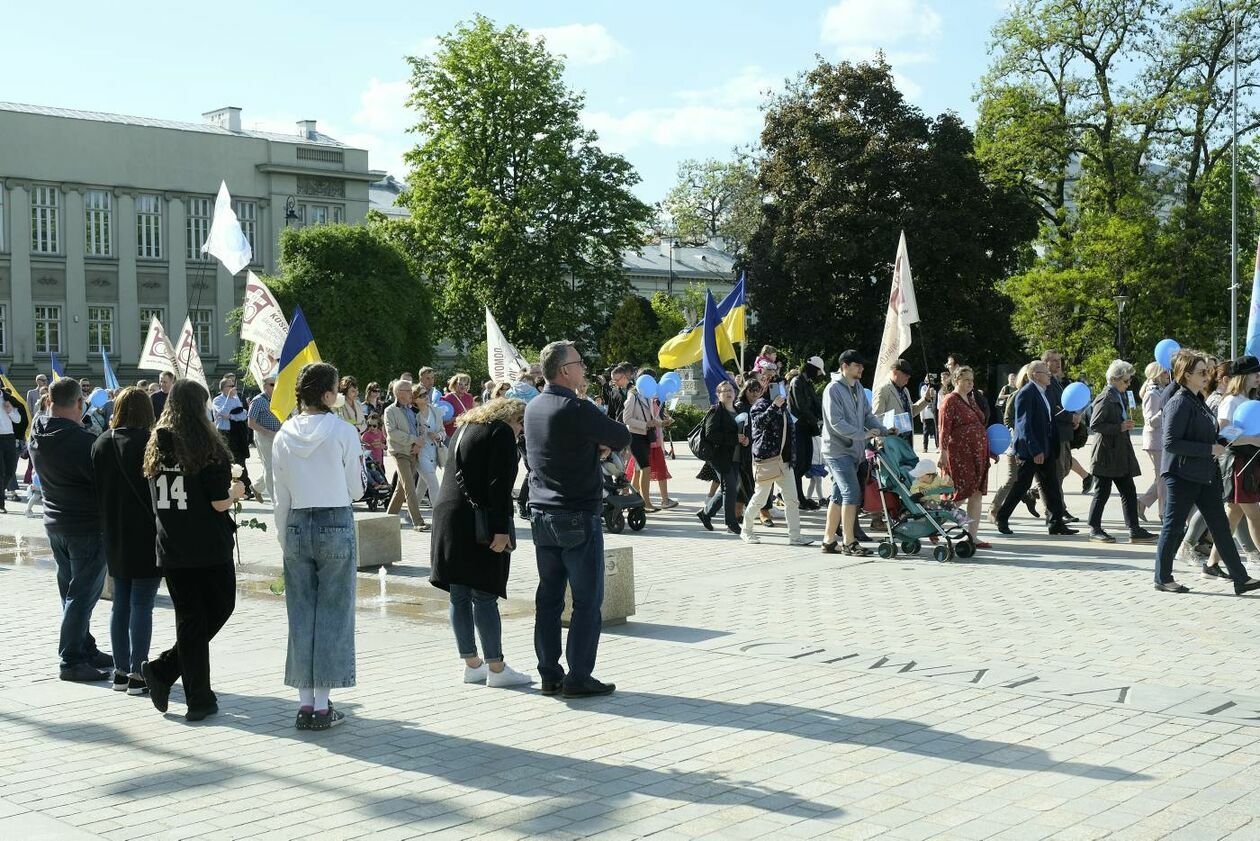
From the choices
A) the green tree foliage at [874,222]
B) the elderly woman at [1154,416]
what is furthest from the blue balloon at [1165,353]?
the green tree foliage at [874,222]

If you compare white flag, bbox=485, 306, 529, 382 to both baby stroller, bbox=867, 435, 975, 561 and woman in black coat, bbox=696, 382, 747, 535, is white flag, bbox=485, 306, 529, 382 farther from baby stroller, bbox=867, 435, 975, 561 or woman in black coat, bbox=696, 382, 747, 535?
baby stroller, bbox=867, 435, 975, 561

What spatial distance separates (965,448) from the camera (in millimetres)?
14234

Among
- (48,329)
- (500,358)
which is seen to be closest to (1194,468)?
(500,358)

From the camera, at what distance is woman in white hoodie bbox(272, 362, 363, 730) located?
23.2 feet

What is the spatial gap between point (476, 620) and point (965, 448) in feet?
24.5

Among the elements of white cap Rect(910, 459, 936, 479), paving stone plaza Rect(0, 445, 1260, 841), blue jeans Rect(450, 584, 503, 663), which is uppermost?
white cap Rect(910, 459, 936, 479)

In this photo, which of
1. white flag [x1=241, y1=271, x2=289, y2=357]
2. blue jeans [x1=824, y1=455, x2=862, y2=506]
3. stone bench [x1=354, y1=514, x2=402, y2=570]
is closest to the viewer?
stone bench [x1=354, y1=514, x2=402, y2=570]

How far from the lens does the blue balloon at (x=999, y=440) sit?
15.3 meters

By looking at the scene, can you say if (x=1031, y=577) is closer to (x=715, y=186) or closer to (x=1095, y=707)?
(x=1095, y=707)

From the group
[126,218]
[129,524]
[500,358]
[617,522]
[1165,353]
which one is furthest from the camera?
[126,218]

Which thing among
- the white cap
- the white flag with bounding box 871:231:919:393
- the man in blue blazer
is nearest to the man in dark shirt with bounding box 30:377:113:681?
the white cap

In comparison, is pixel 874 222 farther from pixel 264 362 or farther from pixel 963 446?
pixel 963 446

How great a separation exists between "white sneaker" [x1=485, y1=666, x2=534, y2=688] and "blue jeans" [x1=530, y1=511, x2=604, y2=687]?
0.87 feet

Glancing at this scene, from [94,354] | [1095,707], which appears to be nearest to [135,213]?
[94,354]
